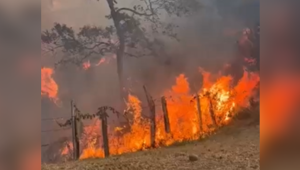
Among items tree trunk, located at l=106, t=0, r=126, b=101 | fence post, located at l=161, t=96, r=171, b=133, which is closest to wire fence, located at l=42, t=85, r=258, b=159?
fence post, located at l=161, t=96, r=171, b=133

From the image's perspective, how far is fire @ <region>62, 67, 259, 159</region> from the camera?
154cm

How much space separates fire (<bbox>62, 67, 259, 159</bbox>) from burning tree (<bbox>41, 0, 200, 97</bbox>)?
0.19 meters

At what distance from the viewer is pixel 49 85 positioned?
1.41 m

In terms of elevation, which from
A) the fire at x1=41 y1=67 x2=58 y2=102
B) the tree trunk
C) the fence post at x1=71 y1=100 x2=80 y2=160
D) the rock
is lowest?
the rock

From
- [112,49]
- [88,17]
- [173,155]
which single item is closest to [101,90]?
[112,49]

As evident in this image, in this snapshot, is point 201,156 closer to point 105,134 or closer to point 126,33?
point 105,134

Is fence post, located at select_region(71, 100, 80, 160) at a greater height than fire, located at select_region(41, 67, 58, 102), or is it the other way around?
fire, located at select_region(41, 67, 58, 102)

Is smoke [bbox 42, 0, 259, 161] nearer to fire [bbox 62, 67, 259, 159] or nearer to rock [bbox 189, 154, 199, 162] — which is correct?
fire [bbox 62, 67, 259, 159]

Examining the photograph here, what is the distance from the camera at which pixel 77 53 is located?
148 cm

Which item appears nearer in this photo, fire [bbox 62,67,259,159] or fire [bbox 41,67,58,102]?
fire [bbox 41,67,58,102]

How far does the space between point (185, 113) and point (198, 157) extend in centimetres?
20

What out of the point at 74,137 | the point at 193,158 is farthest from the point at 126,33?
the point at 193,158

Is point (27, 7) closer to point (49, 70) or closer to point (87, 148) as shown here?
point (49, 70)

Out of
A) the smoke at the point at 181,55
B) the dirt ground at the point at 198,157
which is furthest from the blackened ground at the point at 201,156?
the smoke at the point at 181,55
